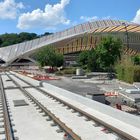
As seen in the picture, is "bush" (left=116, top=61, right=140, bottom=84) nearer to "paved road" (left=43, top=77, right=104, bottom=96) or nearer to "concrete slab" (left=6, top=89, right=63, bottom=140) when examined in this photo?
"paved road" (left=43, top=77, right=104, bottom=96)

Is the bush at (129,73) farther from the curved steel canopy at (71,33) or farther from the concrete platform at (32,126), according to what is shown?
the curved steel canopy at (71,33)

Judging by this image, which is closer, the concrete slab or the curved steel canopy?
the concrete slab

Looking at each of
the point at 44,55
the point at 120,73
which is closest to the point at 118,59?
→ the point at 120,73

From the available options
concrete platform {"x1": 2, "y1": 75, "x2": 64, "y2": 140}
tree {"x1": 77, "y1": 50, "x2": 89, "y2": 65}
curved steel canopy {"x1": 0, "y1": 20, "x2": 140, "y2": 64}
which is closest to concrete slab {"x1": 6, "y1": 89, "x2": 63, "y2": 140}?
concrete platform {"x1": 2, "y1": 75, "x2": 64, "y2": 140}

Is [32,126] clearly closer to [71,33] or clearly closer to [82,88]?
[82,88]

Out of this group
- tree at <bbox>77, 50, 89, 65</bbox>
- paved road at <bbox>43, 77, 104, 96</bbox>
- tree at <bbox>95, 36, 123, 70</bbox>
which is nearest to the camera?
paved road at <bbox>43, 77, 104, 96</bbox>

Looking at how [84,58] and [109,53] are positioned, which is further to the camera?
[84,58]

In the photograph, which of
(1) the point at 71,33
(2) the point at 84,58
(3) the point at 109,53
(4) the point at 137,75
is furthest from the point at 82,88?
(1) the point at 71,33

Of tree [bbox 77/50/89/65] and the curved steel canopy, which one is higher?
the curved steel canopy

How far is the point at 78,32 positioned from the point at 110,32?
19184 millimetres

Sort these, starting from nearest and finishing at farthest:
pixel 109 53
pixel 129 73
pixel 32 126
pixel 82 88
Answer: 1. pixel 32 126
2. pixel 82 88
3. pixel 129 73
4. pixel 109 53

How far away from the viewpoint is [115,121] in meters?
13.2

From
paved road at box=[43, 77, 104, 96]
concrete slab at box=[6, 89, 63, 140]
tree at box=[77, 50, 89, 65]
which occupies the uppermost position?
tree at box=[77, 50, 89, 65]

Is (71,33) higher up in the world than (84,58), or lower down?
higher up
